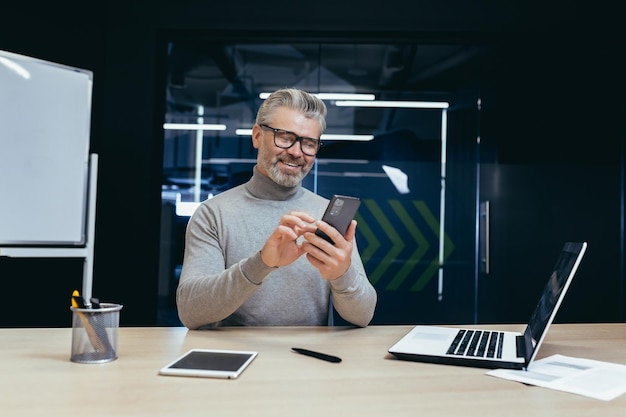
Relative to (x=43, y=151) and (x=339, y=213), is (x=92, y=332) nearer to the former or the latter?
(x=339, y=213)

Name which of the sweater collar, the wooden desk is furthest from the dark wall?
the wooden desk

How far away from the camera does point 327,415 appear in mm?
828

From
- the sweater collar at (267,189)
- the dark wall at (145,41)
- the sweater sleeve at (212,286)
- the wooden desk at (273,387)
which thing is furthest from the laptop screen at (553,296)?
the dark wall at (145,41)

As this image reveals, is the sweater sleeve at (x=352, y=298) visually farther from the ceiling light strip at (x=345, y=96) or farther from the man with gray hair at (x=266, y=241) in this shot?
the ceiling light strip at (x=345, y=96)

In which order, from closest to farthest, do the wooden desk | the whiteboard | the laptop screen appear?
the wooden desk < the laptop screen < the whiteboard

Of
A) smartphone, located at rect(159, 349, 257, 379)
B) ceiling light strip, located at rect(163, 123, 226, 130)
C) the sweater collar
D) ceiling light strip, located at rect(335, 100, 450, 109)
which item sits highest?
ceiling light strip, located at rect(335, 100, 450, 109)

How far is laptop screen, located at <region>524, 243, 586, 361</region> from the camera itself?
108 cm

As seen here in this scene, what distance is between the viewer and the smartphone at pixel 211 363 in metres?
1.01

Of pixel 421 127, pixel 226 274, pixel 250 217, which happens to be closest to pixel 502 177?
pixel 421 127

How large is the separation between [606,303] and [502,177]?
115 cm

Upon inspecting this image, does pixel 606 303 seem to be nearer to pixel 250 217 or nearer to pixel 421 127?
pixel 421 127

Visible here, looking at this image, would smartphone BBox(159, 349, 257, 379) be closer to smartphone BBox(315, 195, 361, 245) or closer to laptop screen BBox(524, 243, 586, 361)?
smartphone BBox(315, 195, 361, 245)

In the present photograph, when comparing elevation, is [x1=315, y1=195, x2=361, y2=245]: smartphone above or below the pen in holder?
above

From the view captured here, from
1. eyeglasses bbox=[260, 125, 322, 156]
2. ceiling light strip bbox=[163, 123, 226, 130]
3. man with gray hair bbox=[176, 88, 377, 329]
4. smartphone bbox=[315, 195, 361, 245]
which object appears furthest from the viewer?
ceiling light strip bbox=[163, 123, 226, 130]
